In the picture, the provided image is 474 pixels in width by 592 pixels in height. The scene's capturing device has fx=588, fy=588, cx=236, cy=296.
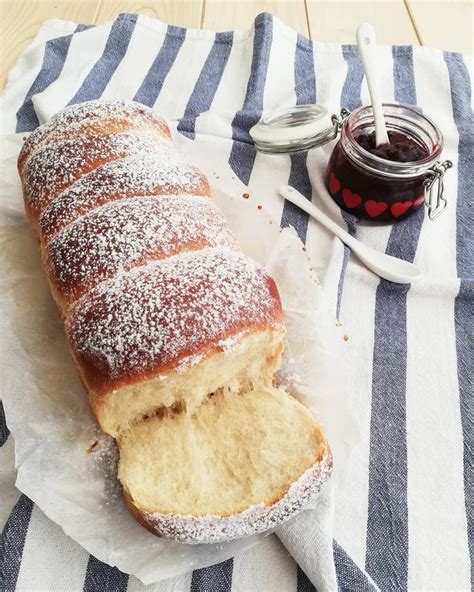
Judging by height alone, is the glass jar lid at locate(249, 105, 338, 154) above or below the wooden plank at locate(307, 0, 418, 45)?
below

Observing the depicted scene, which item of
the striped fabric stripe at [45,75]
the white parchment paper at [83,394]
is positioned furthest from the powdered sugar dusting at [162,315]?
the striped fabric stripe at [45,75]

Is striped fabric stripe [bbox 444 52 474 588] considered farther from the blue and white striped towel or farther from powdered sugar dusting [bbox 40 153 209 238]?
powdered sugar dusting [bbox 40 153 209 238]

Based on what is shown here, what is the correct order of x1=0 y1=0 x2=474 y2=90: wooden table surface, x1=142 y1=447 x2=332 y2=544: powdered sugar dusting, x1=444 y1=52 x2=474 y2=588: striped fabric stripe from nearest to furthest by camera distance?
x1=142 y1=447 x2=332 y2=544: powdered sugar dusting < x1=444 y1=52 x2=474 y2=588: striped fabric stripe < x1=0 y1=0 x2=474 y2=90: wooden table surface

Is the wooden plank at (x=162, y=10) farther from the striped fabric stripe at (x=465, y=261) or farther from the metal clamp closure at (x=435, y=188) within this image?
the metal clamp closure at (x=435, y=188)

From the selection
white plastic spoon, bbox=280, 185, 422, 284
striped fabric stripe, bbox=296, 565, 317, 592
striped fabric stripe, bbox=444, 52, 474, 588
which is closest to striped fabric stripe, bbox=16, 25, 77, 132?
white plastic spoon, bbox=280, 185, 422, 284

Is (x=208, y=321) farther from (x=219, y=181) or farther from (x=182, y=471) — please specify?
(x=219, y=181)

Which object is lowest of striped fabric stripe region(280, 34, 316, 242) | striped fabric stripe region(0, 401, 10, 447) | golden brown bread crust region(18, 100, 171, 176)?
striped fabric stripe region(0, 401, 10, 447)
